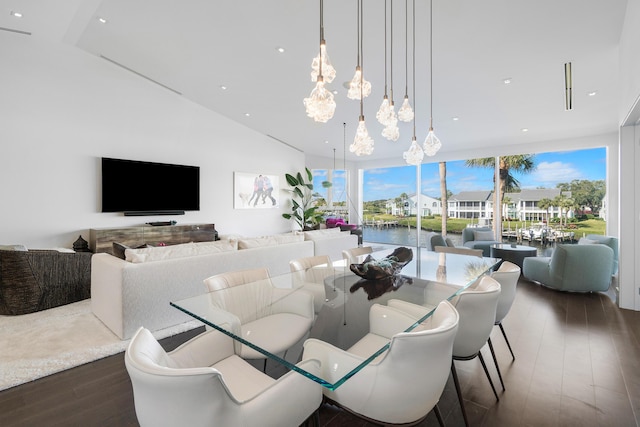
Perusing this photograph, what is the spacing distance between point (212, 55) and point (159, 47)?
801 mm

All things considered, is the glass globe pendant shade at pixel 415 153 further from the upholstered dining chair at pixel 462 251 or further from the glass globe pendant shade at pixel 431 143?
the upholstered dining chair at pixel 462 251

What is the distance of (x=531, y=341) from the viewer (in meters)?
2.75

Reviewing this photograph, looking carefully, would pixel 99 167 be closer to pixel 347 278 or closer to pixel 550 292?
pixel 347 278

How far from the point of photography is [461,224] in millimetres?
7793

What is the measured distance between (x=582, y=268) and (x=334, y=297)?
3.91 m

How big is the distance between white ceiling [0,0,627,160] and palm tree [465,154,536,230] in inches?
33.2

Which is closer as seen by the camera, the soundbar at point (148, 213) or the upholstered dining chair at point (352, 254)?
the upholstered dining chair at point (352, 254)

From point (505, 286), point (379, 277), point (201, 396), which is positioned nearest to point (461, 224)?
point (505, 286)

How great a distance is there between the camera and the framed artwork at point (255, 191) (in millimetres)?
7168

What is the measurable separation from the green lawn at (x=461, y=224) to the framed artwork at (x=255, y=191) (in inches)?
135

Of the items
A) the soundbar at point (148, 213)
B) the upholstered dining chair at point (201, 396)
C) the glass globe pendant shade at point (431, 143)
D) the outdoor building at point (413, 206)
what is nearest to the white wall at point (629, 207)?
the glass globe pendant shade at point (431, 143)

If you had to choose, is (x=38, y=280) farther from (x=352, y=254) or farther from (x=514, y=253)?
(x=514, y=253)

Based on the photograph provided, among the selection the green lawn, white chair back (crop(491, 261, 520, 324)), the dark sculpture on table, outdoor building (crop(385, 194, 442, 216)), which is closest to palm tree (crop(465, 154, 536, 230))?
the green lawn

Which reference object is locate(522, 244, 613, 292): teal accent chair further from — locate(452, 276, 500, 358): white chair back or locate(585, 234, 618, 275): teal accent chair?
locate(452, 276, 500, 358): white chair back
